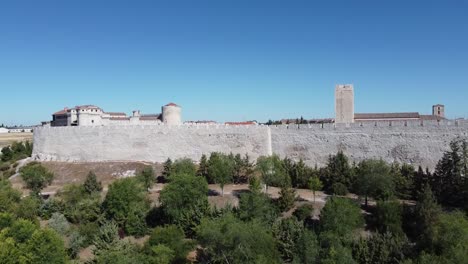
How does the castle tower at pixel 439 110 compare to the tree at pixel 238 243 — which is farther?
the castle tower at pixel 439 110

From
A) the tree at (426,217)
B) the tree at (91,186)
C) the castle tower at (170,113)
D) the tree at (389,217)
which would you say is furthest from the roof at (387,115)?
the tree at (91,186)

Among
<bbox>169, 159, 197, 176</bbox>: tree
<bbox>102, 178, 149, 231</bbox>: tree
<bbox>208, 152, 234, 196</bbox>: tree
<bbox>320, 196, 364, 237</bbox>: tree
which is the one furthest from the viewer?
<bbox>169, 159, 197, 176</bbox>: tree

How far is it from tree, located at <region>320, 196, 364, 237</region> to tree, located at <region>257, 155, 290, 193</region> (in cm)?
497

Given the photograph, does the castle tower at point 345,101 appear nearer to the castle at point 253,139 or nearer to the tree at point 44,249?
the castle at point 253,139

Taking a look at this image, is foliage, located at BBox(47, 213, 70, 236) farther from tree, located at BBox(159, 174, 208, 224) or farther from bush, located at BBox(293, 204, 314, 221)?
bush, located at BBox(293, 204, 314, 221)

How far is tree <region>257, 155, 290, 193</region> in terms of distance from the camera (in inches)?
888

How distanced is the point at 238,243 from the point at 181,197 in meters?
5.80

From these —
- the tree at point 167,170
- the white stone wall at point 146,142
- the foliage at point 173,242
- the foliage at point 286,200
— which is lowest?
the foliage at point 173,242

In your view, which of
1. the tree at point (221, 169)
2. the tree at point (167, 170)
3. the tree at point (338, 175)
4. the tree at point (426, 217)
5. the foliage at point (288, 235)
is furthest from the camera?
the tree at point (167, 170)

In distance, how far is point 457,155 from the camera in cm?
1978

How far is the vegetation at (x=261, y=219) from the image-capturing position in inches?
594

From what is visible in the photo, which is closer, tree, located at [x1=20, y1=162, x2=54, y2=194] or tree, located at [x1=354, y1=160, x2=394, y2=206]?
tree, located at [x1=354, y1=160, x2=394, y2=206]

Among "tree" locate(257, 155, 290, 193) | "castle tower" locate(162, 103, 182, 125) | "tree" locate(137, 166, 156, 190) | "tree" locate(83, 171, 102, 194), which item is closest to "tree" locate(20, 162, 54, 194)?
"tree" locate(83, 171, 102, 194)

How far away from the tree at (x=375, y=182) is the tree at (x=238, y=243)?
6033 mm
